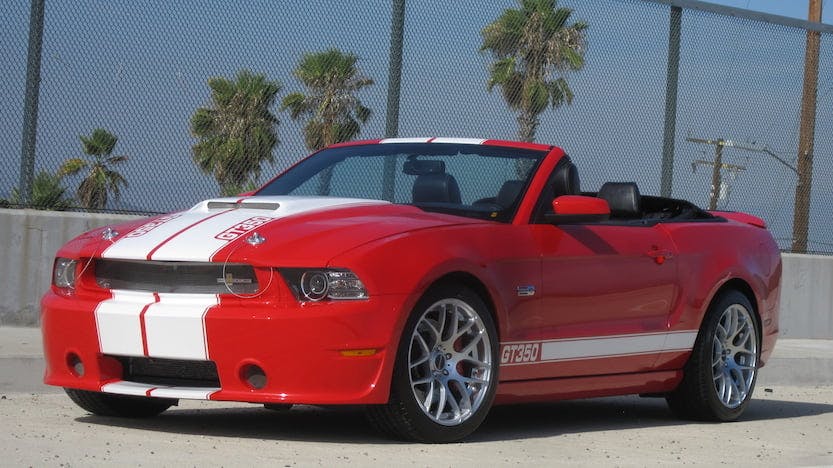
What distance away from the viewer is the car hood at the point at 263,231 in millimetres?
6246

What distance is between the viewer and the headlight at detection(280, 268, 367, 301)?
6164 mm

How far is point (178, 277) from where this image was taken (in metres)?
6.36

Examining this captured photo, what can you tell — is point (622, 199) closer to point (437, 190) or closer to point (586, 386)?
point (586, 386)

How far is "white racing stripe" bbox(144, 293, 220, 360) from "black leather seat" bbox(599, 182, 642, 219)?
2756mm

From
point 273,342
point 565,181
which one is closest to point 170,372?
point 273,342

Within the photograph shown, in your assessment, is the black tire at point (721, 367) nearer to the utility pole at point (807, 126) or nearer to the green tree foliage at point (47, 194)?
the green tree foliage at point (47, 194)

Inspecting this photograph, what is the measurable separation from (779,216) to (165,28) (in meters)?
6.45

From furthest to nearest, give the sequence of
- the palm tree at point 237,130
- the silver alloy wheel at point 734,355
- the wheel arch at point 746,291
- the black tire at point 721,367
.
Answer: the palm tree at point 237,130 < the wheel arch at point 746,291 < the silver alloy wheel at point 734,355 < the black tire at point 721,367

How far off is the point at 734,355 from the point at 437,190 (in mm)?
2295

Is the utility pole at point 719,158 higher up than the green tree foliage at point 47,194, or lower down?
higher up

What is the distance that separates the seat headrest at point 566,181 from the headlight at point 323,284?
1801mm

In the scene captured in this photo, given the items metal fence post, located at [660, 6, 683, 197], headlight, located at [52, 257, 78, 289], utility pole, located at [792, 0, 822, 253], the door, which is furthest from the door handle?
utility pole, located at [792, 0, 822, 253]

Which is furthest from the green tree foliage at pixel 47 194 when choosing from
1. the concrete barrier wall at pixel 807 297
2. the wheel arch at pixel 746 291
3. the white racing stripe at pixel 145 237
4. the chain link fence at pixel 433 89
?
the concrete barrier wall at pixel 807 297

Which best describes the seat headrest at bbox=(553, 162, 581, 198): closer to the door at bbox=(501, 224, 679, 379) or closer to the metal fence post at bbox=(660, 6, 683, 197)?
the door at bbox=(501, 224, 679, 379)
